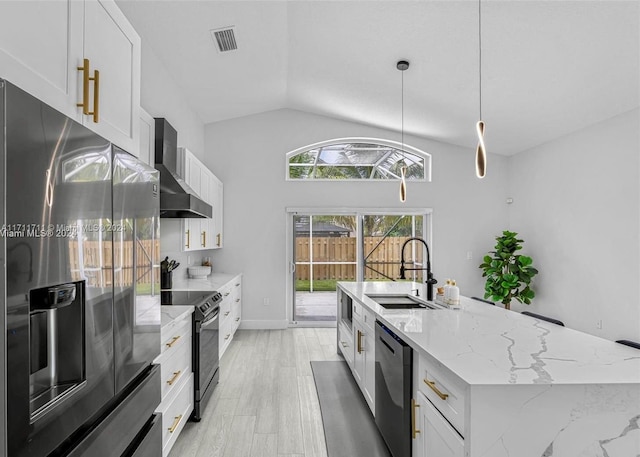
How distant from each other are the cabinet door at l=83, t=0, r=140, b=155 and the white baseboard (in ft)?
15.0

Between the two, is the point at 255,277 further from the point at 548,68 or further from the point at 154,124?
the point at 548,68

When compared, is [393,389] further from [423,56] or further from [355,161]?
[355,161]

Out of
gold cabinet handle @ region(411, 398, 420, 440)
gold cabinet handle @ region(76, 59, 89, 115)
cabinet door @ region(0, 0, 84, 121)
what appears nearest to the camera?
cabinet door @ region(0, 0, 84, 121)

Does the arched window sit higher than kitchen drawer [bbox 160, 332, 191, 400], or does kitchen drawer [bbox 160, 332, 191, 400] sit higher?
the arched window

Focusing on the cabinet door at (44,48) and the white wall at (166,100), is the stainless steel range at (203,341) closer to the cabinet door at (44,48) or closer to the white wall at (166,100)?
the white wall at (166,100)

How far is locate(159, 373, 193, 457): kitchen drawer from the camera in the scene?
2189mm

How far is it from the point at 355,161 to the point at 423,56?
2.52 meters

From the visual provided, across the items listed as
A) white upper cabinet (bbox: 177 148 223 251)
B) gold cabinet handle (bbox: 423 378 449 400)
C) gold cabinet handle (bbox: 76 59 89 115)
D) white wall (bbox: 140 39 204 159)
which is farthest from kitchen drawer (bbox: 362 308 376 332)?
white wall (bbox: 140 39 204 159)

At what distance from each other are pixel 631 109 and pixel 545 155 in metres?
1.35

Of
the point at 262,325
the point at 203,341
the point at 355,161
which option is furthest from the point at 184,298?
the point at 355,161

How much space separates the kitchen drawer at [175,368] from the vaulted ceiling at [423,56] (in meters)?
2.64

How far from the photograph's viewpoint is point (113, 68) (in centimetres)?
142

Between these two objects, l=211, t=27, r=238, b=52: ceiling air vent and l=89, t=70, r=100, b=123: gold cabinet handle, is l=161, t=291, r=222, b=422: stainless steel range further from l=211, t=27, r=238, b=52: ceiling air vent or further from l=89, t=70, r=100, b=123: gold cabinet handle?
l=211, t=27, r=238, b=52: ceiling air vent

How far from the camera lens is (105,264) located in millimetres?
1090
